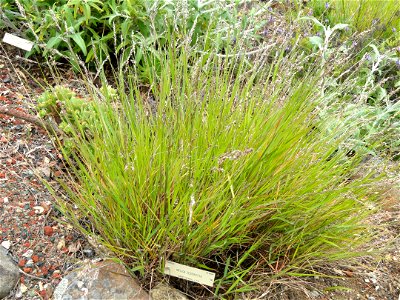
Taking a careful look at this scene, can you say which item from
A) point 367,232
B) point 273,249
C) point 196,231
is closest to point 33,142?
point 196,231

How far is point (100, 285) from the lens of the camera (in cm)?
193

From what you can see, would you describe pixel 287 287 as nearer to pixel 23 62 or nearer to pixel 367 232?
pixel 367 232

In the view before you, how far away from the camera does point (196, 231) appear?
186cm

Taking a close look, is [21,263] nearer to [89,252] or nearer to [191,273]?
[89,252]

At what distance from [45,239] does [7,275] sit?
0.25 metres

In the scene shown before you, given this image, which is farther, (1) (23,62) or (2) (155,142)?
(1) (23,62)

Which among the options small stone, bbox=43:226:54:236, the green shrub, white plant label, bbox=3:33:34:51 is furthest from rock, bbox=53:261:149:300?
white plant label, bbox=3:33:34:51

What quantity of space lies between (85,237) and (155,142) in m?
0.60

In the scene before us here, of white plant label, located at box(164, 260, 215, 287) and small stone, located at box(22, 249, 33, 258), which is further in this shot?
small stone, located at box(22, 249, 33, 258)

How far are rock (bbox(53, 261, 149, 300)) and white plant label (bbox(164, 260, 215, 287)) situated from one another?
0.53 ft

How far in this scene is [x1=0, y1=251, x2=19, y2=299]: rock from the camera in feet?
6.41

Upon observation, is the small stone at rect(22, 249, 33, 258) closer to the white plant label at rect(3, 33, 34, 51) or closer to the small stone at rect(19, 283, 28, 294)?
the small stone at rect(19, 283, 28, 294)

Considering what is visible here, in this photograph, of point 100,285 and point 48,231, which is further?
point 48,231

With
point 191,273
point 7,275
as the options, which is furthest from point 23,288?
point 191,273
